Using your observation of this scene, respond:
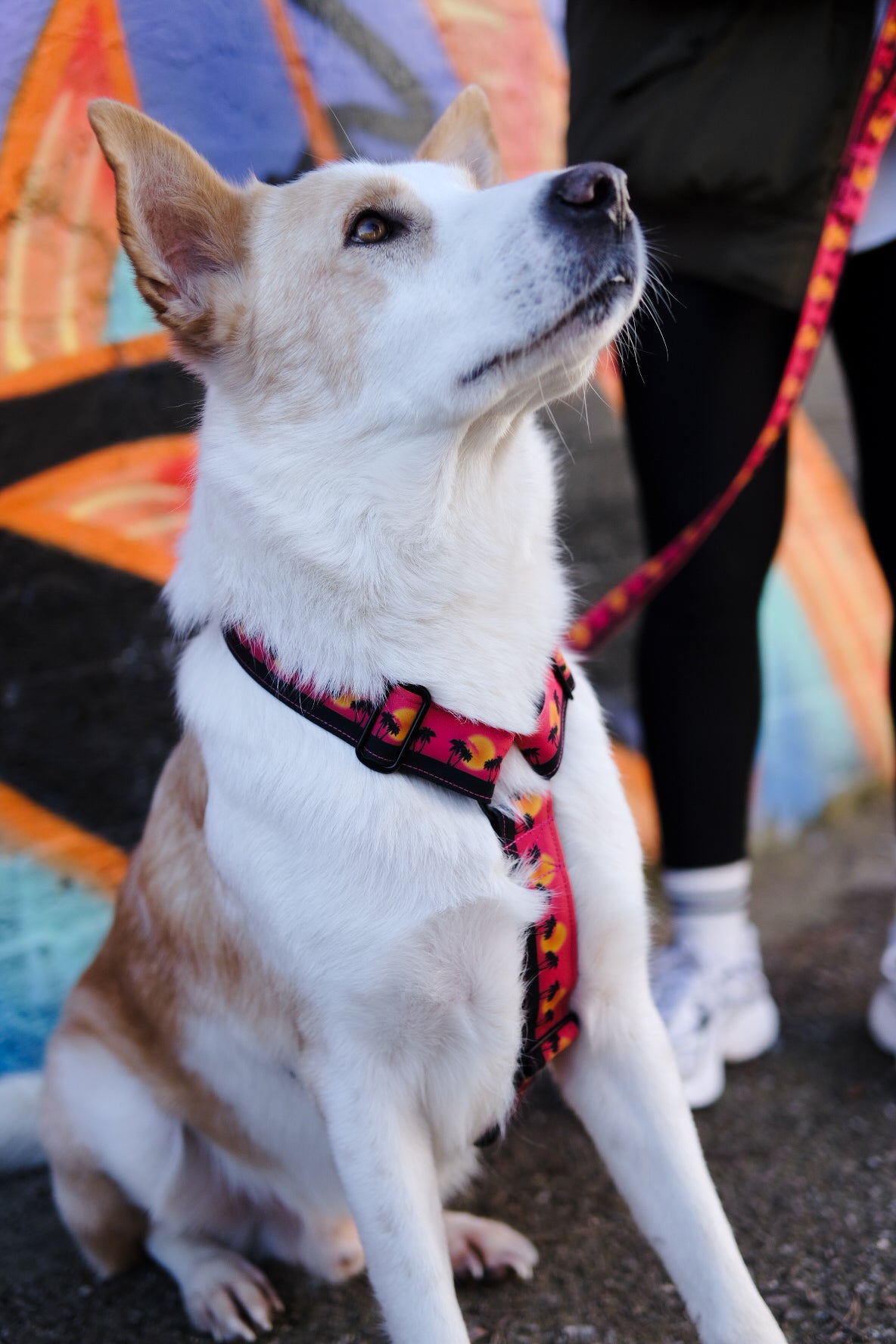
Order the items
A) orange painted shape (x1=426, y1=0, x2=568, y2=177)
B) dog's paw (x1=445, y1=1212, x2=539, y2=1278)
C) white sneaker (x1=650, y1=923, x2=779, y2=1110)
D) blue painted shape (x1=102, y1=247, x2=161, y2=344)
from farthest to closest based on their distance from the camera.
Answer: orange painted shape (x1=426, y1=0, x2=568, y2=177) → blue painted shape (x1=102, y1=247, x2=161, y2=344) → white sneaker (x1=650, y1=923, x2=779, y2=1110) → dog's paw (x1=445, y1=1212, x2=539, y2=1278)

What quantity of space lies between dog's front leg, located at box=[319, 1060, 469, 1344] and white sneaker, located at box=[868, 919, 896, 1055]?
123 centimetres

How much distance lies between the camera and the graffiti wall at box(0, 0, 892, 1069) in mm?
2281

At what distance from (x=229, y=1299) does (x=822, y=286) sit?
1.96 meters

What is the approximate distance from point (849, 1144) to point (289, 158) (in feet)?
7.99

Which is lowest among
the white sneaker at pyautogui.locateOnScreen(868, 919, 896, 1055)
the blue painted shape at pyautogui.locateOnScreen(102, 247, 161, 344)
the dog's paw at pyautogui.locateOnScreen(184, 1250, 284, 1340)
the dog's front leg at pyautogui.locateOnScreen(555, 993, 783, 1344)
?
the white sneaker at pyautogui.locateOnScreen(868, 919, 896, 1055)

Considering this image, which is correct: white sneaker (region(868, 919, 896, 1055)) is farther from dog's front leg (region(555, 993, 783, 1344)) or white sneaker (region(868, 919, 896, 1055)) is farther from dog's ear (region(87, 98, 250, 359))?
dog's ear (region(87, 98, 250, 359))

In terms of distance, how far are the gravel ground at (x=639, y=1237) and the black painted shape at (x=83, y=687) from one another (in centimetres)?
81

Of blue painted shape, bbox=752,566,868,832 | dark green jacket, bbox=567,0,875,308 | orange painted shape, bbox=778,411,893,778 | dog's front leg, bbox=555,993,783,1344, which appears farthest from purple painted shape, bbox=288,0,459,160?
dog's front leg, bbox=555,993,783,1344

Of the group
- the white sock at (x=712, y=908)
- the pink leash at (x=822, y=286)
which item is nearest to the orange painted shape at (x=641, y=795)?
the white sock at (x=712, y=908)

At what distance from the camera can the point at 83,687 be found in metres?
2.41

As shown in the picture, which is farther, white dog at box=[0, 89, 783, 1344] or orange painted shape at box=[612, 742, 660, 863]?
orange painted shape at box=[612, 742, 660, 863]

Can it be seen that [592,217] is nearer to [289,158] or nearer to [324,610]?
[324,610]

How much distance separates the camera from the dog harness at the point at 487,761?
1368mm

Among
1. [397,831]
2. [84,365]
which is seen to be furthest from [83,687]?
[397,831]
